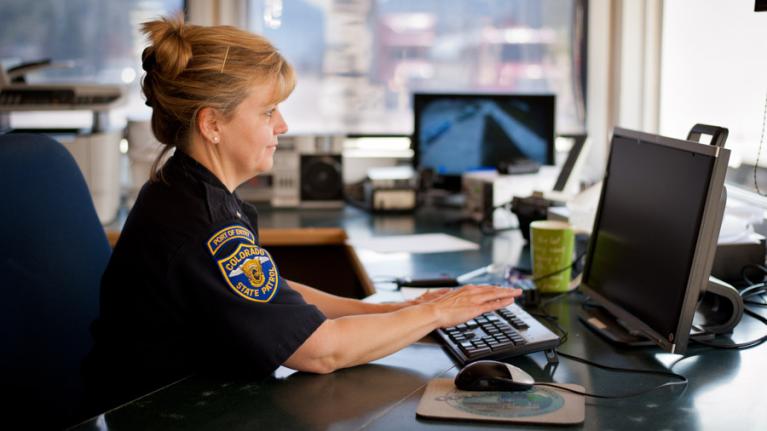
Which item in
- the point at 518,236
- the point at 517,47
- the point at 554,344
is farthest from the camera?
the point at 517,47

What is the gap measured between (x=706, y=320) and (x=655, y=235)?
24 cm

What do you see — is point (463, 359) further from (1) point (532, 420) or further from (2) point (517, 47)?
(2) point (517, 47)

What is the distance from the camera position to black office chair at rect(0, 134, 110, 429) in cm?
160

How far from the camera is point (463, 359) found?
1.46 meters

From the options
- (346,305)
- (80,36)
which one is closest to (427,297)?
(346,305)

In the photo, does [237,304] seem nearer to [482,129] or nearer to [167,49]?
[167,49]

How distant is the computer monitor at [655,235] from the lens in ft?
4.50

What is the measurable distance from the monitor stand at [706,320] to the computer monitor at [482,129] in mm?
1575

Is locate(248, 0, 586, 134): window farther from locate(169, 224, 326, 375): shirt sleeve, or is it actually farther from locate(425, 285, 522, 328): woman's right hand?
locate(169, 224, 326, 375): shirt sleeve

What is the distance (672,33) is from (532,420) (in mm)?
2144

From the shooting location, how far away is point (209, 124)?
1.46m

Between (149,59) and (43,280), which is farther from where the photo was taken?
(43,280)

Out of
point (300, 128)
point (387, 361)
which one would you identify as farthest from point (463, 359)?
point (300, 128)

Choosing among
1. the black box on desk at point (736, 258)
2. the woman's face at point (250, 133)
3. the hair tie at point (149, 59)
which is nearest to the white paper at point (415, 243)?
the black box on desk at point (736, 258)
